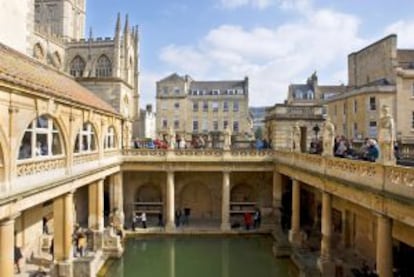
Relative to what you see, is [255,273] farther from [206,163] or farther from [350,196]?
[206,163]

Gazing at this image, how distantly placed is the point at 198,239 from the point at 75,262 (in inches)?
392

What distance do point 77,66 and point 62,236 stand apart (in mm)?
50465

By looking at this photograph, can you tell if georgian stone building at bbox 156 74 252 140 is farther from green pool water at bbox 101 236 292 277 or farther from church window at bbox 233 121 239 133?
green pool water at bbox 101 236 292 277

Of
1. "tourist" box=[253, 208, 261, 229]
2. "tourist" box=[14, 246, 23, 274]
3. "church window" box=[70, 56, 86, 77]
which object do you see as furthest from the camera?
"church window" box=[70, 56, 86, 77]

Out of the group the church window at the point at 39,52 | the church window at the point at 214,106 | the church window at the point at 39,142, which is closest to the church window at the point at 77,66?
the church window at the point at 39,52

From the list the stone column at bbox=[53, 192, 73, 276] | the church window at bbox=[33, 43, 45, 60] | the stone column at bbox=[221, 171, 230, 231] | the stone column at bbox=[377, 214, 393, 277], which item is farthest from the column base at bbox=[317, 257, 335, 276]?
the church window at bbox=[33, 43, 45, 60]

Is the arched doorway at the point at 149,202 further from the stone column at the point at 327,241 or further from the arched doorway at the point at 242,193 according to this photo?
the stone column at the point at 327,241

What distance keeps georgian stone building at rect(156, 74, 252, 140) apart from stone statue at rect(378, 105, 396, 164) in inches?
2376

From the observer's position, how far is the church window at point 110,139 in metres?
24.9

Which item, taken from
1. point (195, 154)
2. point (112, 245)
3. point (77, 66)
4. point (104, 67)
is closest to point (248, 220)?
point (195, 154)

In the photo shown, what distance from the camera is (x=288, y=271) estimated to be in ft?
64.8

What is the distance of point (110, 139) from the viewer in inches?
1020

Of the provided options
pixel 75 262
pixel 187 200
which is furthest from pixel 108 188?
pixel 75 262

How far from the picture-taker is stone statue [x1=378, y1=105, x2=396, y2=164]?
11.3 meters
